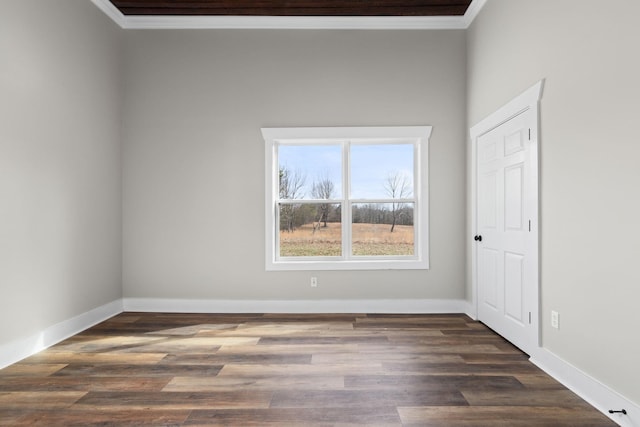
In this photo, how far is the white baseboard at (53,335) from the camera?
3112mm

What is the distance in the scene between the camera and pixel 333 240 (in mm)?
4895

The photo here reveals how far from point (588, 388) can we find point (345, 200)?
2.99 m

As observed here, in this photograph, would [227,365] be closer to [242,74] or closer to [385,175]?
[385,175]

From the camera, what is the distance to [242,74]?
476 centimetres

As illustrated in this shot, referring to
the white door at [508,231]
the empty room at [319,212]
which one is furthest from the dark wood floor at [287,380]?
the white door at [508,231]

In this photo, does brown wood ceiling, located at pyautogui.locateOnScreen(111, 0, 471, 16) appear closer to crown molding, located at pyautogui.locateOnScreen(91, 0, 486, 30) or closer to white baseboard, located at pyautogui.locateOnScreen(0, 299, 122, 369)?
crown molding, located at pyautogui.locateOnScreen(91, 0, 486, 30)

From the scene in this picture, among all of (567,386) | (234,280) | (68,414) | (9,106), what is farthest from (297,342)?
(9,106)

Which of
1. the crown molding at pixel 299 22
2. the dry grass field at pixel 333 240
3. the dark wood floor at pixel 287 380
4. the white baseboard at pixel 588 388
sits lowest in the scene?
the dark wood floor at pixel 287 380

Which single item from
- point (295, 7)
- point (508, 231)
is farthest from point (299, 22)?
point (508, 231)

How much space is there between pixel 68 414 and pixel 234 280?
97.7 inches

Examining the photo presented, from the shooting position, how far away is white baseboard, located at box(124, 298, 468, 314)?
4691 millimetres

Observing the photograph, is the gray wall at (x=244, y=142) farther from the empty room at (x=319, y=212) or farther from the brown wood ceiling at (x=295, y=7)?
the brown wood ceiling at (x=295, y=7)

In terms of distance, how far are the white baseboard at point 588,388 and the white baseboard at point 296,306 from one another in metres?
1.59

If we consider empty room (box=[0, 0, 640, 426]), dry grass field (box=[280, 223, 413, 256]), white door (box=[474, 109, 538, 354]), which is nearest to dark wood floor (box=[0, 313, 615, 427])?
empty room (box=[0, 0, 640, 426])
